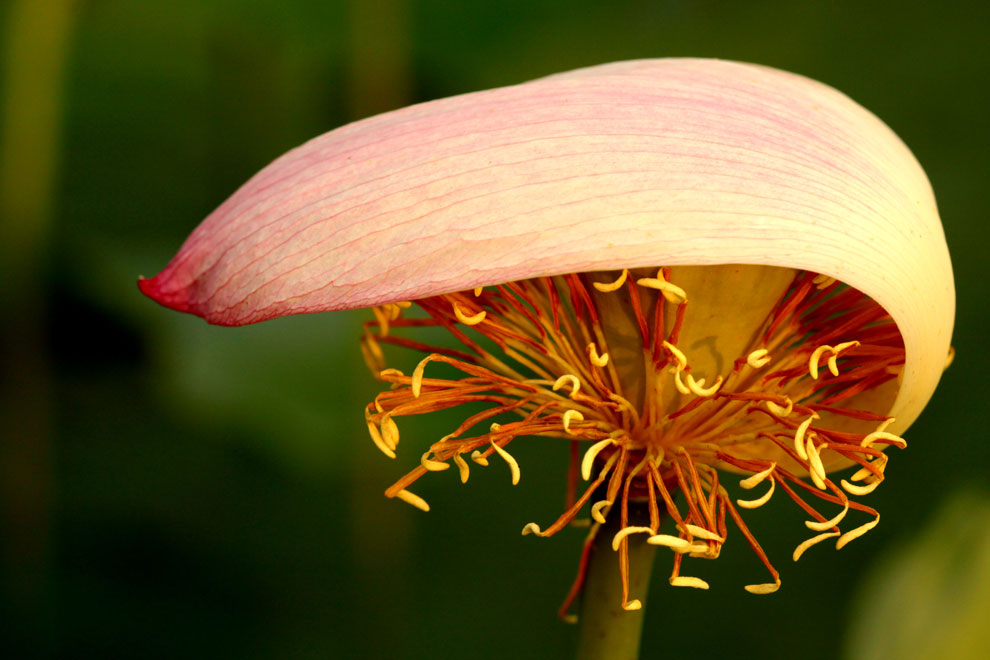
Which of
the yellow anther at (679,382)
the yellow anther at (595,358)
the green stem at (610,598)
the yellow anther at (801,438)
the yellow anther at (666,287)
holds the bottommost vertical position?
the green stem at (610,598)

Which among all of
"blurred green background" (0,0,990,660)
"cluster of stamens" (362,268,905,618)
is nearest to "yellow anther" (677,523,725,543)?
"cluster of stamens" (362,268,905,618)

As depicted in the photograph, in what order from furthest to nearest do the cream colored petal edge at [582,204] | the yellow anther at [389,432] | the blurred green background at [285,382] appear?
the blurred green background at [285,382] → the yellow anther at [389,432] → the cream colored petal edge at [582,204]

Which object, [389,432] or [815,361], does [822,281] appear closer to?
[815,361]

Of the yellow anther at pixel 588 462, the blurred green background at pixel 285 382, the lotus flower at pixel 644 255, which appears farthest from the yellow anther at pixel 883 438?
the blurred green background at pixel 285 382

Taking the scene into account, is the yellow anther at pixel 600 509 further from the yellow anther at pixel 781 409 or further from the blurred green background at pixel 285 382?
the blurred green background at pixel 285 382

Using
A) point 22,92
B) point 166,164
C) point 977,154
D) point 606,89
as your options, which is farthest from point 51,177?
point 977,154

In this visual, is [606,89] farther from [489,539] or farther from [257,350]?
[489,539]

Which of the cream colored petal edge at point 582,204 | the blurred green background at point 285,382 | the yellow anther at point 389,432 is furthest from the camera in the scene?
the blurred green background at point 285,382
